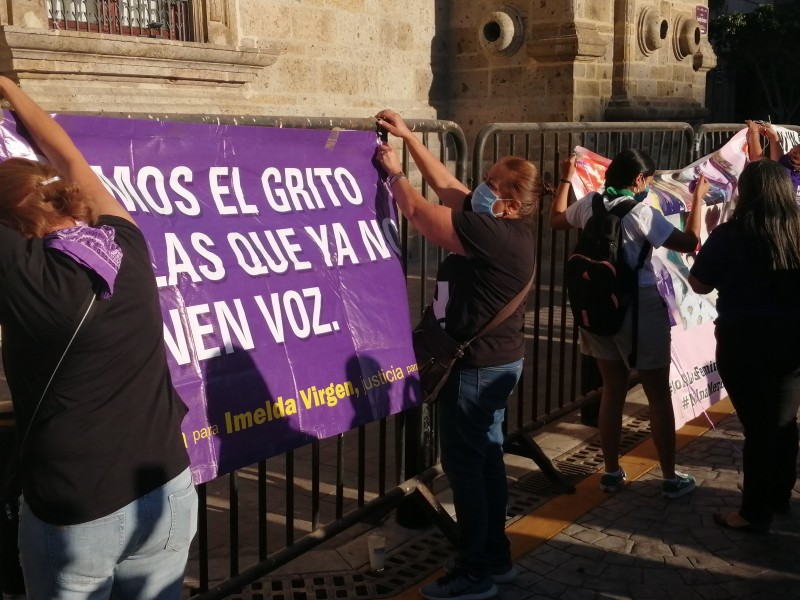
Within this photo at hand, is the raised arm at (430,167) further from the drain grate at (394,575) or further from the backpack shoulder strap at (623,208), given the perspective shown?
the drain grate at (394,575)

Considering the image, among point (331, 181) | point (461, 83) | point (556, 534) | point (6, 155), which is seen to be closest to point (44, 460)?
point (6, 155)

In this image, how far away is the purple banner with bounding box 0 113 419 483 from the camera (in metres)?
2.94

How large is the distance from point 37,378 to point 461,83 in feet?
37.3

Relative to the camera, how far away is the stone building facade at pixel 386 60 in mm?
8641

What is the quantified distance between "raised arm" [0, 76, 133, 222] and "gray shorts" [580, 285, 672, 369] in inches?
108

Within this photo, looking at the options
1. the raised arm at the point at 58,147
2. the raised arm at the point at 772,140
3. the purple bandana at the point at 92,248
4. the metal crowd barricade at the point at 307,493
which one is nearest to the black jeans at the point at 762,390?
the metal crowd barricade at the point at 307,493

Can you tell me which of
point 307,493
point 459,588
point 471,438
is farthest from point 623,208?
point 307,493

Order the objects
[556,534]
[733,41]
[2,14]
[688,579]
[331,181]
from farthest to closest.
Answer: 1. [733,41]
2. [2,14]
3. [556,534]
4. [688,579]
5. [331,181]

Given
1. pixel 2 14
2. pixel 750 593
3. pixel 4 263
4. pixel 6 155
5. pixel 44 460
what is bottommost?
pixel 750 593

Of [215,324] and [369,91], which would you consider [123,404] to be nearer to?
[215,324]

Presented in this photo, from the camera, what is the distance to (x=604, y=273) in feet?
14.5

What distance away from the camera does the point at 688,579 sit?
3.93 metres

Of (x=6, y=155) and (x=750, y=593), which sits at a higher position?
(x=6, y=155)

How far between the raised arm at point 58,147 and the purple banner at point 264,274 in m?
0.07
